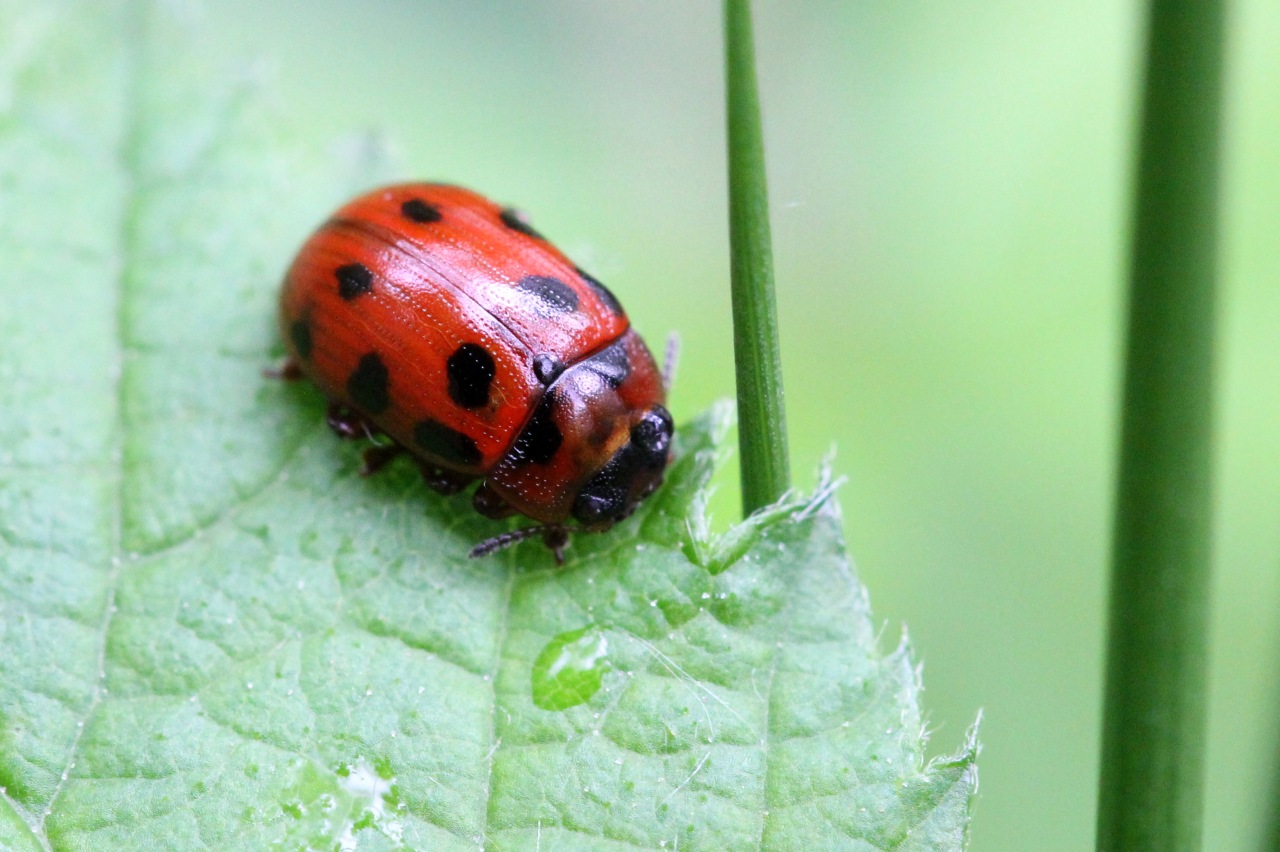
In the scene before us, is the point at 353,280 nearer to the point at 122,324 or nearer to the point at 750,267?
the point at 122,324

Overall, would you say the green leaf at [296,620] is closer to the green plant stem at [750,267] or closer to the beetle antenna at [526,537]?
the beetle antenna at [526,537]

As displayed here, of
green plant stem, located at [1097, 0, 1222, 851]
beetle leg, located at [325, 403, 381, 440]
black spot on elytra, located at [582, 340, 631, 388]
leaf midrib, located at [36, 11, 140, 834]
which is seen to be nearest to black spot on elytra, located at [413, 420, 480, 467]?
beetle leg, located at [325, 403, 381, 440]

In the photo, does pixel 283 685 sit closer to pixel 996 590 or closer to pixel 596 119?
pixel 996 590

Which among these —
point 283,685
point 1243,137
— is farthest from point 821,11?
point 283,685

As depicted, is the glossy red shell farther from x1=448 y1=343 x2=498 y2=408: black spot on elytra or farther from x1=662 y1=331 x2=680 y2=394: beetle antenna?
x1=662 y1=331 x2=680 y2=394: beetle antenna

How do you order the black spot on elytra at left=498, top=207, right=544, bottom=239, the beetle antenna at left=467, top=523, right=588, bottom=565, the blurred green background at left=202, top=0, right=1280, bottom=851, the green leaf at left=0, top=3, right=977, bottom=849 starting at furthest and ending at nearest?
the blurred green background at left=202, top=0, right=1280, bottom=851
the black spot on elytra at left=498, top=207, right=544, bottom=239
the beetle antenna at left=467, top=523, right=588, bottom=565
the green leaf at left=0, top=3, right=977, bottom=849

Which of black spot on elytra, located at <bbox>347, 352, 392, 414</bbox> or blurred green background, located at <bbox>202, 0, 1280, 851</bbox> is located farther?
blurred green background, located at <bbox>202, 0, 1280, 851</bbox>

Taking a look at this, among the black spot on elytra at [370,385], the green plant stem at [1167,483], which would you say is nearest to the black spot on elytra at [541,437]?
the black spot on elytra at [370,385]
